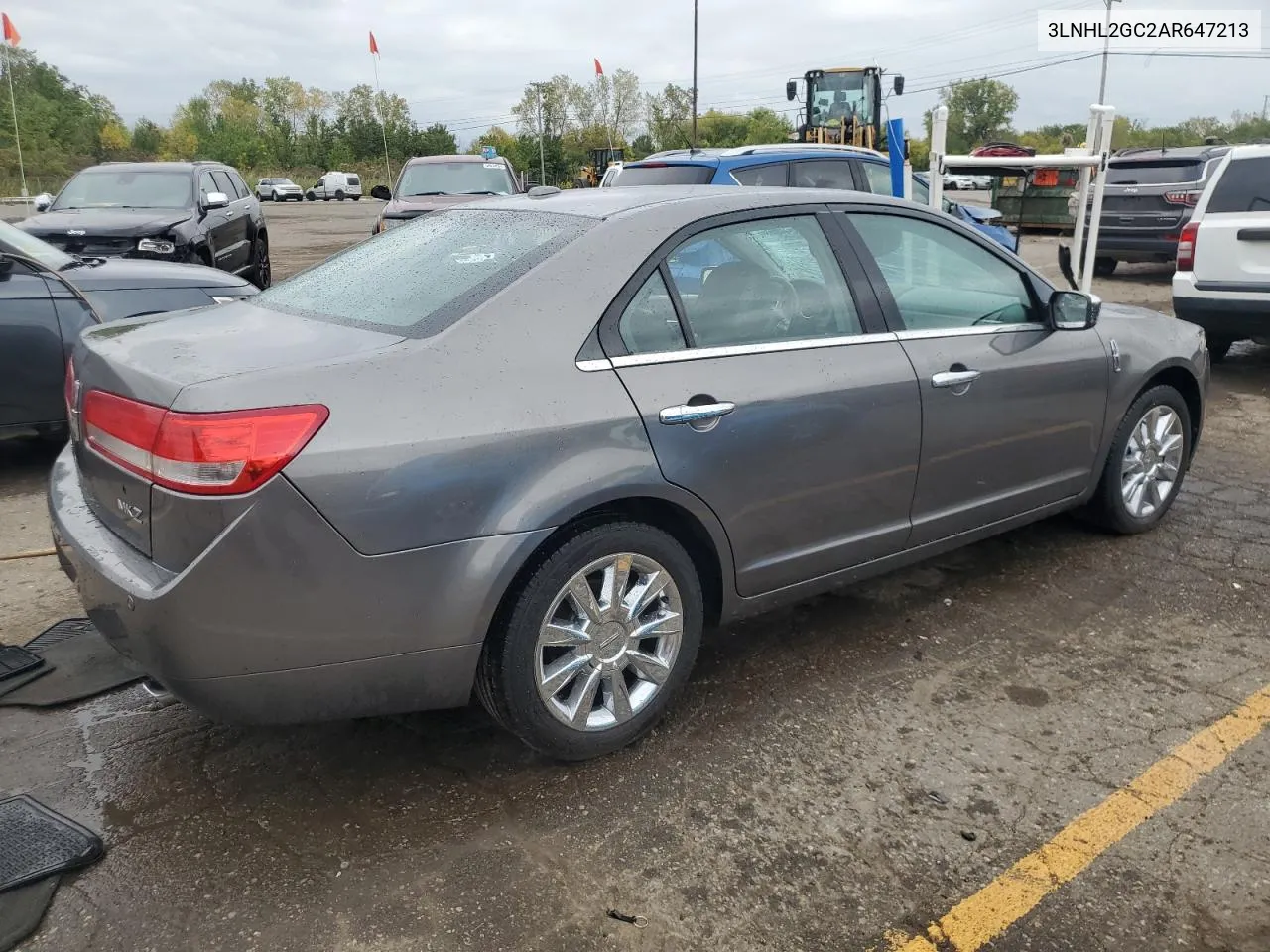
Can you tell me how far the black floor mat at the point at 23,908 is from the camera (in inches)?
89.9

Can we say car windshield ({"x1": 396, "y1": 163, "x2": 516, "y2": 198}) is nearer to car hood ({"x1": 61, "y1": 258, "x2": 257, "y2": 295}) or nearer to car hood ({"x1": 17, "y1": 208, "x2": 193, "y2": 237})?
car hood ({"x1": 17, "y1": 208, "x2": 193, "y2": 237})

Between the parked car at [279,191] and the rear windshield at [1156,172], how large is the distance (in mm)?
47206

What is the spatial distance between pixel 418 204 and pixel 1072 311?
9.12 meters

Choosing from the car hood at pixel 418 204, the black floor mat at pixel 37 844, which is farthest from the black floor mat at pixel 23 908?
the car hood at pixel 418 204

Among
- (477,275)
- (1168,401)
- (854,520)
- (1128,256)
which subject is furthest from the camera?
(1128,256)

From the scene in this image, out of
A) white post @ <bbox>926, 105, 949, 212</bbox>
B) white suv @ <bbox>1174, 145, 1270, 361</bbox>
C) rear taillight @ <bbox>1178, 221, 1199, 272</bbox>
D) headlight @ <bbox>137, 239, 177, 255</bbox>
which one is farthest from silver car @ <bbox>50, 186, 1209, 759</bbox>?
headlight @ <bbox>137, 239, 177, 255</bbox>

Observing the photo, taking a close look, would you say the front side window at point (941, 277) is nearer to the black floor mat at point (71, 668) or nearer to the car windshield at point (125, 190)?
the black floor mat at point (71, 668)

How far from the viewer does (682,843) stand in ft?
8.55

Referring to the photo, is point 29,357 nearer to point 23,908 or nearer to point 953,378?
point 23,908

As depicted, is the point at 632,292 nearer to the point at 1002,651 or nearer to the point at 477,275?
the point at 477,275

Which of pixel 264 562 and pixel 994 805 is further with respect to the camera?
pixel 994 805

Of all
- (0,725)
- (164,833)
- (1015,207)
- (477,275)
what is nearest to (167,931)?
(164,833)

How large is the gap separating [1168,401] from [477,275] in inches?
132

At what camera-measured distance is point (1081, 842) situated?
259cm
